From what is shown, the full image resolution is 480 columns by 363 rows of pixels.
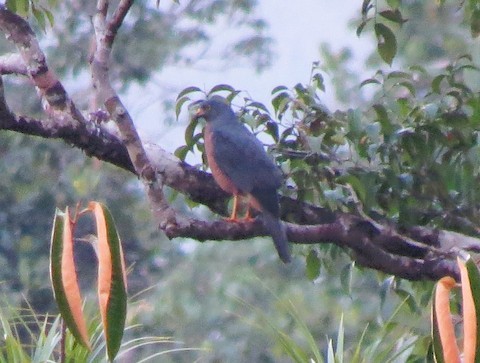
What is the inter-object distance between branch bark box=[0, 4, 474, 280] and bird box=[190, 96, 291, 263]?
17 centimetres

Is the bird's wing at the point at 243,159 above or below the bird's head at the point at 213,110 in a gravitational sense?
below

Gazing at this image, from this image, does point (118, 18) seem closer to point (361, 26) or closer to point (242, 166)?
point (361, 26)

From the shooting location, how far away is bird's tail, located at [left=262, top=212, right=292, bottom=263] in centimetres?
378

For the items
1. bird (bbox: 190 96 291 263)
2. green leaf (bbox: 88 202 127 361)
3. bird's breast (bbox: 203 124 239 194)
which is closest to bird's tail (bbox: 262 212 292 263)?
bird (bbox: 190 96 291 263)

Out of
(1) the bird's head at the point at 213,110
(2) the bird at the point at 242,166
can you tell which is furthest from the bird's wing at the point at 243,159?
(1) the bird's head at the point at 213,110

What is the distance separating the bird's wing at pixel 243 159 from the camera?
14.8ft

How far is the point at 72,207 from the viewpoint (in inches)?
460

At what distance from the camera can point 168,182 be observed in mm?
3891

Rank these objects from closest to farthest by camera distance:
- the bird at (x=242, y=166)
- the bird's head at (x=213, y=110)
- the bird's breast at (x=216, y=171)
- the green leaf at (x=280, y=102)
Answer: the green leaf at (x=280, y=102) < the bird at (x=242, y=166) < the bird's breast at (x=216, y=171) < the bird's head at (x=213, y=110)

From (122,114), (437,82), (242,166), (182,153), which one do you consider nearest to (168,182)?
(182,153)

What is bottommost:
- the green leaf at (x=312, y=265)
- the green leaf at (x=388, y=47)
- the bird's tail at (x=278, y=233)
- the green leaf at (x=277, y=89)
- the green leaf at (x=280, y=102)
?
the green leaf at (x=312, y=265)

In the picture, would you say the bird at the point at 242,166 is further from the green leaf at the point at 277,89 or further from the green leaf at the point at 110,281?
the green leaf at the point at 110,281

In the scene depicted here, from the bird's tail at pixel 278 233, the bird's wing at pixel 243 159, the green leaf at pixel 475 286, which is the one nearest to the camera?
the green leaf at pixel 475 286

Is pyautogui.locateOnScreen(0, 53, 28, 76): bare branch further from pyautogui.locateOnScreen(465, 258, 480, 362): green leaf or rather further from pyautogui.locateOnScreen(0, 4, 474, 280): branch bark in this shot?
pyautogui.locateOnScreen(465, 258, 480, 362): green leaf
